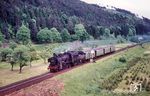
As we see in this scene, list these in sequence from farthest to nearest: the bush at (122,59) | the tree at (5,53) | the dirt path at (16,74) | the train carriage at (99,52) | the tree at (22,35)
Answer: the tree at (22,35) → the bush at (122,59) → the train carriage at (99,52) → the tree at (5,53) → the dirt path at (16,74)

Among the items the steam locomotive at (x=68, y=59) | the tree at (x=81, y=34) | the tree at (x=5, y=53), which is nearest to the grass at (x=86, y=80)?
the steam locomotive at (x=68, y=59)

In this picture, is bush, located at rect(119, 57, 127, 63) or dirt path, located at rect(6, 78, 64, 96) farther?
bush, located at rect(119, 57, 127, 63)

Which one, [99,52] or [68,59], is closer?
[68,59]

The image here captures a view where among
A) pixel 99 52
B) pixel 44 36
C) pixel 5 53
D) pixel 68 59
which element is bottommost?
pixel 99 52

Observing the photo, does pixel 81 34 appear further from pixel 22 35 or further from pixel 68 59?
pixel 68 59

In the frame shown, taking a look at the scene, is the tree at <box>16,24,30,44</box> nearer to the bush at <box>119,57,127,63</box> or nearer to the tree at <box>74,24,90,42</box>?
the bush at <box>119,57,127,63</box>

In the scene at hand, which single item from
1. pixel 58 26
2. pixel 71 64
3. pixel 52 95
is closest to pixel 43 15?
Answer: pixel 58 26

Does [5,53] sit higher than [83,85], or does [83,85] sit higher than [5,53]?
[5,53]

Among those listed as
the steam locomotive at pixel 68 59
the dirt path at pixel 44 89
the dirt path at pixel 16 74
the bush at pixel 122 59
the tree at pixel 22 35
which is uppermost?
the tree at pixel 22 35

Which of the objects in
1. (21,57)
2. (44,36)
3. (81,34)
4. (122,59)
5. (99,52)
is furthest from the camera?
(81,34)

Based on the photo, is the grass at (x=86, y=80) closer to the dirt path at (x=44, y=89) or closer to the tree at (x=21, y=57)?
the dirt path at (x=44, y=89)

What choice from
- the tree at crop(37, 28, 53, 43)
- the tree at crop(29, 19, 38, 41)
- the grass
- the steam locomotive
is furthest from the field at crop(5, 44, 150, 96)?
the tree at crop(29, 19, 38, 41)

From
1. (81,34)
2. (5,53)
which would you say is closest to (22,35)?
(81,34)

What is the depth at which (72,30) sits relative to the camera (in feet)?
571
